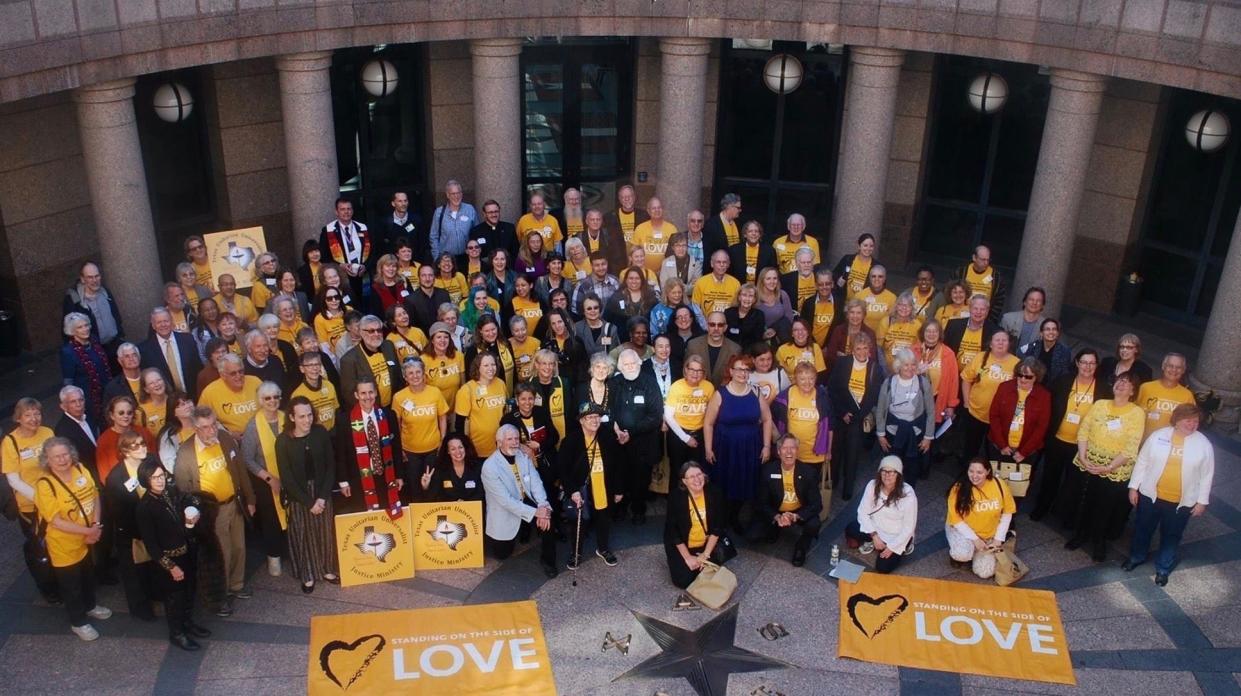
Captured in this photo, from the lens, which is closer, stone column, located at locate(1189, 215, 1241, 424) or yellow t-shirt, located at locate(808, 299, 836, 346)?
yellow t-shirt, located at locate(808, 299, 836, 346)

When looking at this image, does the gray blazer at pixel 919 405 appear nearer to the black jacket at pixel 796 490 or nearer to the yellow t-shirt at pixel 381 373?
the black jacket at pixel 796 490

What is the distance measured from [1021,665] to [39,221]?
1231cm

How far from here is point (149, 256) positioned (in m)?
13.7

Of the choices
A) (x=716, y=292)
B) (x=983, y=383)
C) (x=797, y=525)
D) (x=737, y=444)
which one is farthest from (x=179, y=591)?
(x=983, y=383)

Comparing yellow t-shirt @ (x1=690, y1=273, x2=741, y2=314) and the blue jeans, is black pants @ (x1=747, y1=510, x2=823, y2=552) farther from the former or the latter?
the blue jeans

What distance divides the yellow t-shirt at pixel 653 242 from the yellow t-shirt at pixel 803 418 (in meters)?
3.38

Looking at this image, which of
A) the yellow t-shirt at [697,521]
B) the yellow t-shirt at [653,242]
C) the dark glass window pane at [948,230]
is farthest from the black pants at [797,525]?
the dark glass window pane at [948,230]

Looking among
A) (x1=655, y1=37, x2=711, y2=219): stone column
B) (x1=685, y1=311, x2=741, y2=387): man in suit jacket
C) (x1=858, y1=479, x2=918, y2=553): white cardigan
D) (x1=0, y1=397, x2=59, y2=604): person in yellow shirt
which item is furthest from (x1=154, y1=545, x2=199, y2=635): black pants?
(x1=655, y1=37, x2=711, y2=219): stone column

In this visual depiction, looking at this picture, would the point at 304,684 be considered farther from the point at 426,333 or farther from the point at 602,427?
the point at 426,333

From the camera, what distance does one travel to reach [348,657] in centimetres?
963

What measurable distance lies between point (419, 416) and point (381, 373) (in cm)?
73

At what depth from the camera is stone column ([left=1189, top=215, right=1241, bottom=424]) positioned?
1338cm

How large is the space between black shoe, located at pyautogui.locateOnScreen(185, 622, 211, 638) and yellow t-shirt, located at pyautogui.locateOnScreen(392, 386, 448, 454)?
224cm

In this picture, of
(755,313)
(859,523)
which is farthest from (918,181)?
(859,523)
